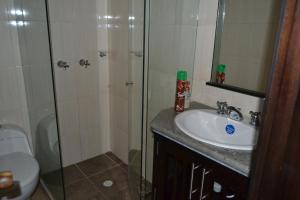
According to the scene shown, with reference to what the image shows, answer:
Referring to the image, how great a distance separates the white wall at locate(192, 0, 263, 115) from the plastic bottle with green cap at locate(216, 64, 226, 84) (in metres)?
0.05

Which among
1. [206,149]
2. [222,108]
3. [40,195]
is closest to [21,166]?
[40,195]

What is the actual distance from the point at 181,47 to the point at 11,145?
1.41m

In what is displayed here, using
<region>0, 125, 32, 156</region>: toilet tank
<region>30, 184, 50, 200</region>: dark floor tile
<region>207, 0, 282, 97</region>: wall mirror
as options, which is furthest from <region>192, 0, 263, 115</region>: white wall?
<region>30, 184, 50, 200</region>: dark floor tile

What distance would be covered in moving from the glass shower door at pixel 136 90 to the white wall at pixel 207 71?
0.39 metres

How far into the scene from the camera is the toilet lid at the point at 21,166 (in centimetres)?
143

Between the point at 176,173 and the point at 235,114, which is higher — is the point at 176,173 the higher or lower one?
the lower one

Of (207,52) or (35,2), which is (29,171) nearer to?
(35,2)

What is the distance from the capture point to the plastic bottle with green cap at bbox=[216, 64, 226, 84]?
146 centimetres

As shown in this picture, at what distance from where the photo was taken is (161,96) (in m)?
1.60

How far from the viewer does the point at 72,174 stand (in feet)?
7.23

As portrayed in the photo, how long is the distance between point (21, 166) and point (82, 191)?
62 cm

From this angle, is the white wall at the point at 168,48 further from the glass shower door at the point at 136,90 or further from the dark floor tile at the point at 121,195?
the dark floor tile at the point at 121,195

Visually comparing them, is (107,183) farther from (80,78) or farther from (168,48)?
(168,48)

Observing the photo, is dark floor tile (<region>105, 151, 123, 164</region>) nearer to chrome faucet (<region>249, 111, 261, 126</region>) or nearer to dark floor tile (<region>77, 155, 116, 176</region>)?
dark floor tile (<region>77, 155, 116, 176</region>)
